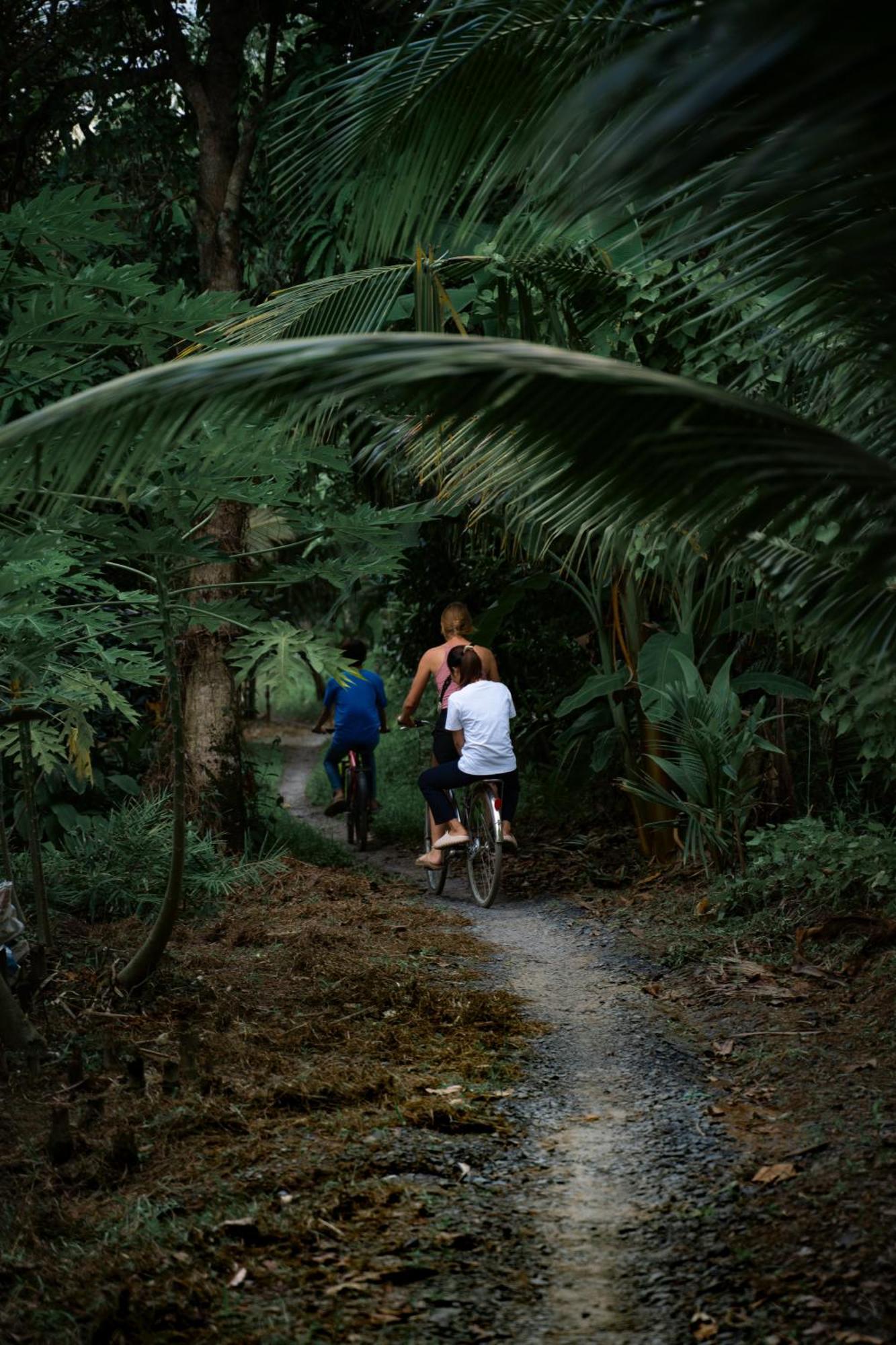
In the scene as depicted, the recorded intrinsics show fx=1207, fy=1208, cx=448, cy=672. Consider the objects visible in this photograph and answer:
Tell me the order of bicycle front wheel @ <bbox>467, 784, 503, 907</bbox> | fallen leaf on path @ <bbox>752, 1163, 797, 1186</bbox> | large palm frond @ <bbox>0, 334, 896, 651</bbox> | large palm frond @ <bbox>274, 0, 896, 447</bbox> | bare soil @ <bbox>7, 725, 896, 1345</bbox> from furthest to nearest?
bicycle front wheel @ <bbox>467, 784, 503, 907</bbox>
fallen leaf on path @ <bbox>752, 1163, 797, 1186</bbox>
bare soil @ <bbox>7, 725, 896, 1345</bbox>
large palm frond @ <bbox>0, 334, 896, 651</bbox>
large palm frond @ <bbox>274, 0, 896, 447</bbox>

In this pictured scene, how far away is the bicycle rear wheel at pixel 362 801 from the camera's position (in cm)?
1084

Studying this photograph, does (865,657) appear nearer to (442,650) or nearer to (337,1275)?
(337,1275)

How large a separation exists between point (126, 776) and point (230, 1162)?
5.28m

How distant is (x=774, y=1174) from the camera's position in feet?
11.1

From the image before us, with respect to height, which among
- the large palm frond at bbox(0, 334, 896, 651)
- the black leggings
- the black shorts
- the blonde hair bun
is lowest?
the black leggings

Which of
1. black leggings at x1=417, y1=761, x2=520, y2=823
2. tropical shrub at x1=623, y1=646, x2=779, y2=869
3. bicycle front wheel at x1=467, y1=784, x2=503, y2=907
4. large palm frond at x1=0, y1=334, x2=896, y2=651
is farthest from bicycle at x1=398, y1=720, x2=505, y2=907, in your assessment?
large palm frond at x1=0, y1=334, x2=896, y2=651

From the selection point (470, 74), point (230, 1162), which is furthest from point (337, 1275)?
point (470, 74)

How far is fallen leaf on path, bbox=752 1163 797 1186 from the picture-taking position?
132 inches

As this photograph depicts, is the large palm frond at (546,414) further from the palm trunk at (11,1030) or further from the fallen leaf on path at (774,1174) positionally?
the palm trunk at (11,1030)

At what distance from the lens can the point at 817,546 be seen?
238 inches

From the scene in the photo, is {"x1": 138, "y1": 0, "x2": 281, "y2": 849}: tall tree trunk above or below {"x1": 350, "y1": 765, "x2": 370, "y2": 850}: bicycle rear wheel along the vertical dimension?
above

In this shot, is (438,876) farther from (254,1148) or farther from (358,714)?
(254,1148)

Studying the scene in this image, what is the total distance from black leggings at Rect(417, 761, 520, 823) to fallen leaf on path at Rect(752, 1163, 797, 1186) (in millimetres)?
4827

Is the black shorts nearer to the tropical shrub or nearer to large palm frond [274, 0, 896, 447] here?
the tropical shrub
